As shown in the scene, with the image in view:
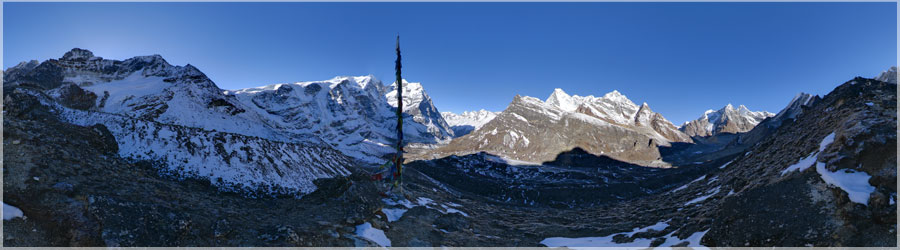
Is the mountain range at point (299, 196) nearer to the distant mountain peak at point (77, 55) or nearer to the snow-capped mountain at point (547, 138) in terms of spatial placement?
the distant mountain peak at point (77, 55)

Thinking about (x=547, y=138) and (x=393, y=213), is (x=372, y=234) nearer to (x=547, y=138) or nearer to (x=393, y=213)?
(x=393, y=213)

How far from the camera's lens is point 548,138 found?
447ft

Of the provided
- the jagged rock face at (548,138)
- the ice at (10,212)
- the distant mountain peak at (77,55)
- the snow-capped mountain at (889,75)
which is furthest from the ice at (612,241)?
the snow-capped mountain at (889,75)

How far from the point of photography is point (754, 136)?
127 meters

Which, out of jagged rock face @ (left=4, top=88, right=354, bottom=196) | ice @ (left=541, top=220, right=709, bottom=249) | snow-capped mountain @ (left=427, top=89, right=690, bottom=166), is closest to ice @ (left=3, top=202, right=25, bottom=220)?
jagged rock face @ (left=4, top=88, right=354, bottom=196)

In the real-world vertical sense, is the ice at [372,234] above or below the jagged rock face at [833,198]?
below

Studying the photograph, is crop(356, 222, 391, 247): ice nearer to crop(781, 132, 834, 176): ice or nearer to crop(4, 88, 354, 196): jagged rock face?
crop(4, 88, 354, 196): jagged rock face

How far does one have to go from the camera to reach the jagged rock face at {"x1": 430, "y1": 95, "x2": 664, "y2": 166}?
12925 centimetres

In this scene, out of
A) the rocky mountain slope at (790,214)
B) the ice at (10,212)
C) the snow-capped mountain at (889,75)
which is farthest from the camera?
the snow-capped mountain at (889,75)

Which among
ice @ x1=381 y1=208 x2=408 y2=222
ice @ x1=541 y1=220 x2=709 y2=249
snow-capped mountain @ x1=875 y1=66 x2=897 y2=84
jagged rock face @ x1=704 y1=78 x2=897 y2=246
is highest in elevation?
snow-capped mountain @ x1=875 y1=66 x2=897 y2=84

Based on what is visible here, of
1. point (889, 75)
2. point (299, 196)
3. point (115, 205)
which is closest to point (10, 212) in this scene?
point (115, 205)

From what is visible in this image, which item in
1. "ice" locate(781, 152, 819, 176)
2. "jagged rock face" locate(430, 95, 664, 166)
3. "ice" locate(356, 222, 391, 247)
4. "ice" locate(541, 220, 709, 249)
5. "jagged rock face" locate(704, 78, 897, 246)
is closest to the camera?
"jagged rock face" locate(704, 78, 897, 246)

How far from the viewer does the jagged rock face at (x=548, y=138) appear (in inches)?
5089

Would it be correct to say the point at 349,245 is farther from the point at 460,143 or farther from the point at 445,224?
the point at 460,143
